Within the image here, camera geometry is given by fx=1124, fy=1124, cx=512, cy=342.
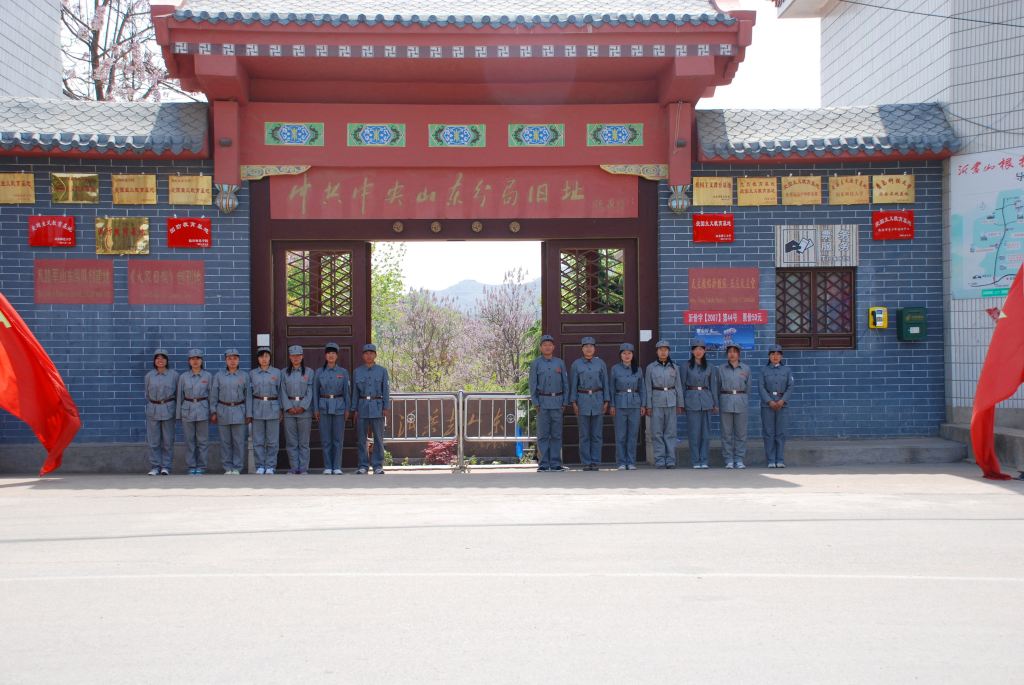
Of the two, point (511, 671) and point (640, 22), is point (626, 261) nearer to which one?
point (640, 22)

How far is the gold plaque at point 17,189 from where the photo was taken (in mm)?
13656

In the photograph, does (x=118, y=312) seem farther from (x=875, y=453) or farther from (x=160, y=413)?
(x=875, y=453)

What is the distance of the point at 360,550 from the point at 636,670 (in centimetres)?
338

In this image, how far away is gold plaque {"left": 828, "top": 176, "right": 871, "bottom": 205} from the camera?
1428 centimetres

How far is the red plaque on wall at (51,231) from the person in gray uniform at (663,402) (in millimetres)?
7255

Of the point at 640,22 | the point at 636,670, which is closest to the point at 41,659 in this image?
the point at 636,670

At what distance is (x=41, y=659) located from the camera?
5066 mm

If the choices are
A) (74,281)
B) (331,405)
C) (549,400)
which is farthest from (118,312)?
(549,400)

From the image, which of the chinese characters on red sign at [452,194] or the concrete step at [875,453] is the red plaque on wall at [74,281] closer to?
the chinese characters on red sign at [452,194]

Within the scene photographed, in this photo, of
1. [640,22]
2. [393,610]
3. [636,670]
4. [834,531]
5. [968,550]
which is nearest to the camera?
[636,670]

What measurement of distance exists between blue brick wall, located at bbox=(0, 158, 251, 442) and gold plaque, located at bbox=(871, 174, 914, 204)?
26.0ft

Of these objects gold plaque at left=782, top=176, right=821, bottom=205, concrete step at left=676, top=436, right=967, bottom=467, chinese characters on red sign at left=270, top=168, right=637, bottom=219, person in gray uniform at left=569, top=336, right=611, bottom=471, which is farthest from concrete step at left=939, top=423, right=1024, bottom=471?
chinese characters on red sign at left=270, top=168, right=637, bottom=219

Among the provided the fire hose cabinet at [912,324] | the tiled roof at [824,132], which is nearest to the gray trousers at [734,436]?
the fire hose cabinet at [912,324]

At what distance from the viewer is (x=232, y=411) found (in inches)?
526
